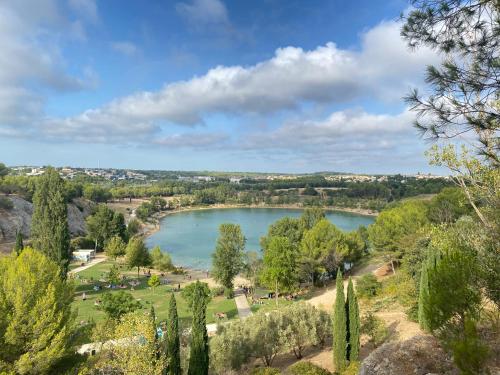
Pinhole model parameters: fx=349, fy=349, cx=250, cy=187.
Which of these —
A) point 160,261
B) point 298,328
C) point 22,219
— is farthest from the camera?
point 22,219

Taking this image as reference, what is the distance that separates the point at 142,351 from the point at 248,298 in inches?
878

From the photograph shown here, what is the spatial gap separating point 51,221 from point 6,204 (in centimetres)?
4242

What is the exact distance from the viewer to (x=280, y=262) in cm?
3319

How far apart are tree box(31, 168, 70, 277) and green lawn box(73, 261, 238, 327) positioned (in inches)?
162

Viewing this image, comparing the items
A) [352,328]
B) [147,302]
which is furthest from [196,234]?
[352,328]

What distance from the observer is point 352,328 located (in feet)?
56.8

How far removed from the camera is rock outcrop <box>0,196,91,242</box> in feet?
199

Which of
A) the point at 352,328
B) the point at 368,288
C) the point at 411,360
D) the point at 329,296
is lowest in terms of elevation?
the point at 329,296

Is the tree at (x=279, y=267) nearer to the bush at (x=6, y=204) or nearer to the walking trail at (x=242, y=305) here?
the walking trail at (x=242, y=305)

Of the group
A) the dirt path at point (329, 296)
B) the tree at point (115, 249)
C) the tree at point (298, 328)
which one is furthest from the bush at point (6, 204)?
the tree at point (298, 328)

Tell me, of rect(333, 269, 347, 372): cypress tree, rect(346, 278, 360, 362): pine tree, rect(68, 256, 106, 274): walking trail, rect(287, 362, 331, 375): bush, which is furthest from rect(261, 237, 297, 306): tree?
rect(68, 256, 106, 274): walking trail

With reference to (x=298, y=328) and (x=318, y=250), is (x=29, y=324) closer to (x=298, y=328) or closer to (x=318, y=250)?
(x=298, y=328)

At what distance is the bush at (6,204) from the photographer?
6544 cm

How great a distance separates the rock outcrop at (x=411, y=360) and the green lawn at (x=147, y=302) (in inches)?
680
